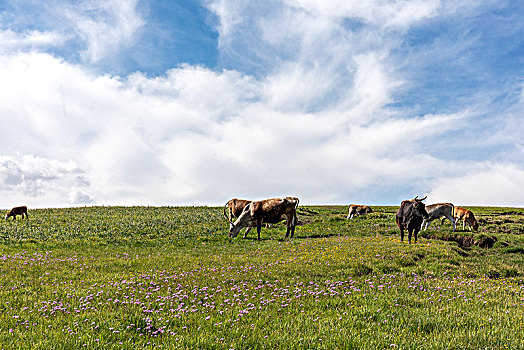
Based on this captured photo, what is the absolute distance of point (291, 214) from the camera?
1077 inches

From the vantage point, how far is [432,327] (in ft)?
24.8

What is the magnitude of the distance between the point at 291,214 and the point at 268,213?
1.91 meters

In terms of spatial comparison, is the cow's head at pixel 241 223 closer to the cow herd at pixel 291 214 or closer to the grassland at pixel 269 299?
the cow herd at pixel 291 214

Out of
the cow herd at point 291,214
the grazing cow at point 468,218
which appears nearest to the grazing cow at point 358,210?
the cow herd at point 291,214

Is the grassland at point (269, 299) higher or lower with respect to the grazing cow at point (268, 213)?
lower

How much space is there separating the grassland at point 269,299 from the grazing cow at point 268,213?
6.83 m

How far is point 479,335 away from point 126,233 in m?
27.0

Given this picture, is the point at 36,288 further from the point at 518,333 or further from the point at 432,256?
the point at 432,256

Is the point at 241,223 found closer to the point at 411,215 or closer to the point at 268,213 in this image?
the point at 268,213

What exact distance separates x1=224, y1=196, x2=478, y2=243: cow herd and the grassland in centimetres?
319

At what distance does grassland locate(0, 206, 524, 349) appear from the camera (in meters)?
6.91

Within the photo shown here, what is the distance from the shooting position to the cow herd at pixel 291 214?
21.6 metres

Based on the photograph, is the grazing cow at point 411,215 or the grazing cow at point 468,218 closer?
the grazing cow at point 411,215

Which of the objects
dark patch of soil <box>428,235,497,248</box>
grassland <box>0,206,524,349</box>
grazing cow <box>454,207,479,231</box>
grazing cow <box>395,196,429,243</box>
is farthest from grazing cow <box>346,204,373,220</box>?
grassland <box>0,206,524,349</box>
